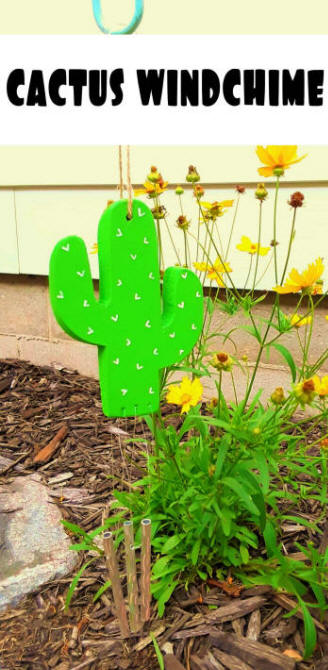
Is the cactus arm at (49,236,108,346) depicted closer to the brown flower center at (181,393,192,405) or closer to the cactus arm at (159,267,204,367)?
the cactus arm at (159,267,204,367)

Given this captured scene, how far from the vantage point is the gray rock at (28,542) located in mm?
1687

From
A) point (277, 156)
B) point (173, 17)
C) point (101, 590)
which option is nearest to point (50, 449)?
point (101, 590)

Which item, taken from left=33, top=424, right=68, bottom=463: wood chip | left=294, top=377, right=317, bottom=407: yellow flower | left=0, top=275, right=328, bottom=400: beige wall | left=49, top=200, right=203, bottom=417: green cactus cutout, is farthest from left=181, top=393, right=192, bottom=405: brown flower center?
left=0, top=275, right=328, bottom=400: beige wall

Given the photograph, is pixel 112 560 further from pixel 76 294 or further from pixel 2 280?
pixel 2 280

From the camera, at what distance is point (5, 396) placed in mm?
2889

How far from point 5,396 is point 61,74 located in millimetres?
1545

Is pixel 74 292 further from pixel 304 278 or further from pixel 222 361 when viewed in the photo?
pixel 304 278

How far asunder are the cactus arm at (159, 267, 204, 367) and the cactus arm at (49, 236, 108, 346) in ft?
0.57

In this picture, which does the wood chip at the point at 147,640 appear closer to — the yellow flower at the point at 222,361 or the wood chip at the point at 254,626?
the wood chip at the point at 254,626

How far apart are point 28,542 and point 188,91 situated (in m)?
1.80

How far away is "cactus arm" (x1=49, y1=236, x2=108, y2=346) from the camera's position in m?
1.12

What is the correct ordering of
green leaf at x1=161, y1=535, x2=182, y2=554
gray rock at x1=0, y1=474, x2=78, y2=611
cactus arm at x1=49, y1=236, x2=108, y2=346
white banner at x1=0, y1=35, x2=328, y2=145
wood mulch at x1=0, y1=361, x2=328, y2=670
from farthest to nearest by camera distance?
white banner at x1=0, y1=35, x2=328, y2=145, gray rock at x1=0, y1=474, x2=78, y2=611, green leaf at x1=161, y1=535, x2=182, y2=554, wood mulch at x1=0, y1=361, x2=328, y2=670, cactus arm at x1=49, y1=236, x2=108, y2=346

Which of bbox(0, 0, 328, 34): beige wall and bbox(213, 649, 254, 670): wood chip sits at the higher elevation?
bbox(0, 0, 328, 34): beige wall

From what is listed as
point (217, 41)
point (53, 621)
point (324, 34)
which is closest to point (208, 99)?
point (217, 41)
